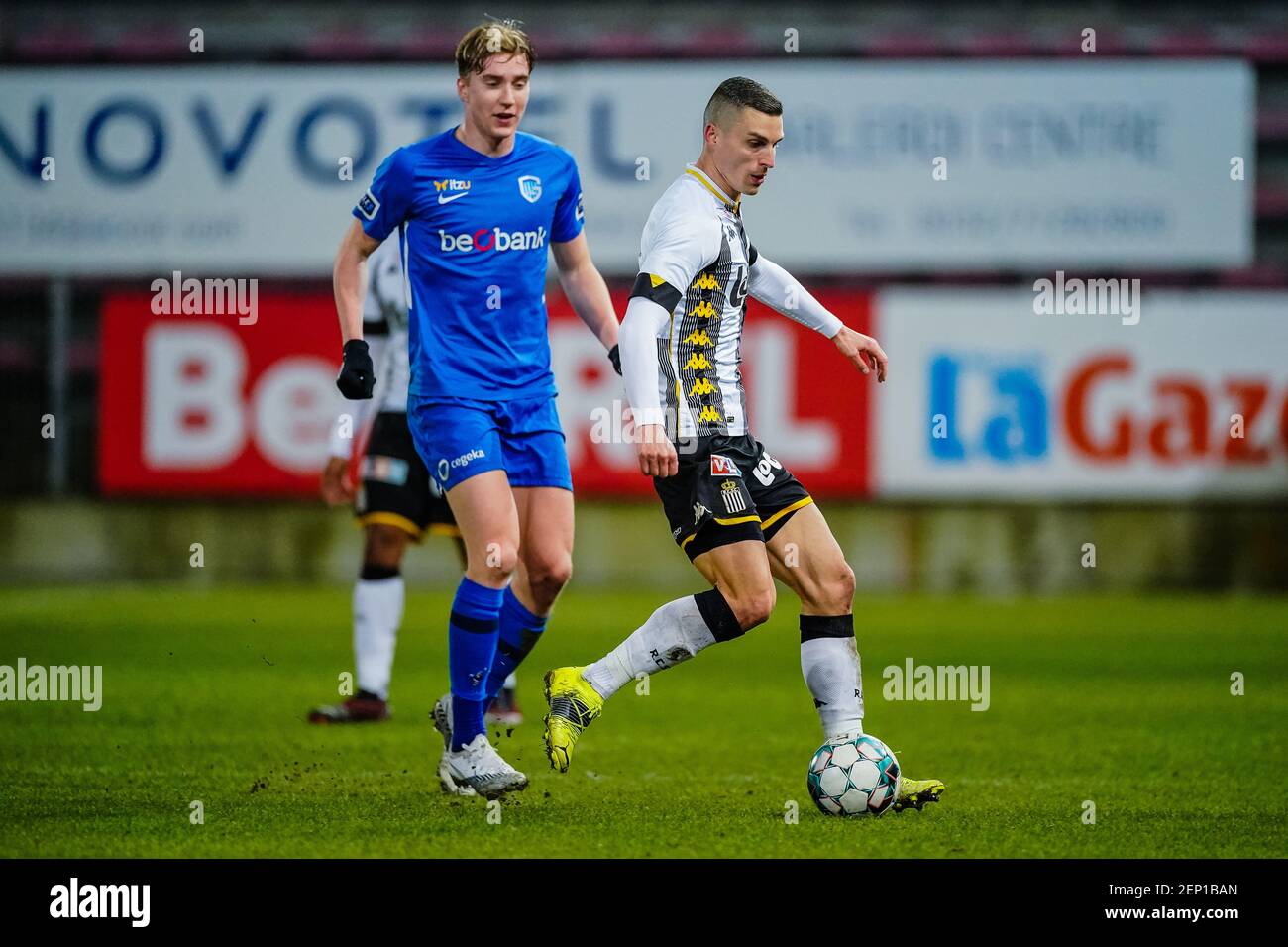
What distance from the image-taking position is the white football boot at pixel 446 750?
6.15 metres

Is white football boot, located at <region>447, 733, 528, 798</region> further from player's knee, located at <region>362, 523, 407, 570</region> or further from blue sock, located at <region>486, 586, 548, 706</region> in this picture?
player's knee, located at <region>362, 523, 407, 570</region>

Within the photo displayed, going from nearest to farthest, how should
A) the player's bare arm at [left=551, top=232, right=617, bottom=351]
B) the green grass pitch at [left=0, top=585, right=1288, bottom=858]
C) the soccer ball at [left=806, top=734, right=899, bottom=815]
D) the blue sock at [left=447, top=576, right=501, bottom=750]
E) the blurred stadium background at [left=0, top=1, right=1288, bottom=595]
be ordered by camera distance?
the green grass pitch at [left=0, top=585, right=1288, bottom=858], the soccer ball at [left=806, top=734, right=899, bottom=815], the blue sock at [left=447, top=576, right=501, bottom=750], the player's bare arm at [left=551, top=232, right=617, bottom=351], the blurred stadium background at [left=0, top=1, right=1288, bottom=595]

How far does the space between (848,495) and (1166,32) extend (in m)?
5.68

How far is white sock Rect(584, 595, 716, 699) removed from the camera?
238 inches

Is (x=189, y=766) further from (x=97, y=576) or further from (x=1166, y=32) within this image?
(x=1166, y=32)

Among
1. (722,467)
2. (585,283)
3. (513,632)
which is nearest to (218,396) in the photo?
(513,632)

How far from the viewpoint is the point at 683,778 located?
676 centimetres

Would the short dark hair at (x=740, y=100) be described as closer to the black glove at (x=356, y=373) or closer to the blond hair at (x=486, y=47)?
the blond hair at (x=486, y=47)

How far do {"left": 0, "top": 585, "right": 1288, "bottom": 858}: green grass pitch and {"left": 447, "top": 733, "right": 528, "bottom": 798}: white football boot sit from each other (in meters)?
0.07

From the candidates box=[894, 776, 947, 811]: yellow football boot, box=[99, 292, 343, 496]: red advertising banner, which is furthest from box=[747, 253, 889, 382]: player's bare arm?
box=[99, 292, 343, 496]: red advertising banner

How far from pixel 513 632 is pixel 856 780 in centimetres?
140

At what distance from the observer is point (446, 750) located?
621cm

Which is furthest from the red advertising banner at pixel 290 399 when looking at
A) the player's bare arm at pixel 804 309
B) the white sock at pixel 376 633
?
the player's bare arm at pixel 804 309
